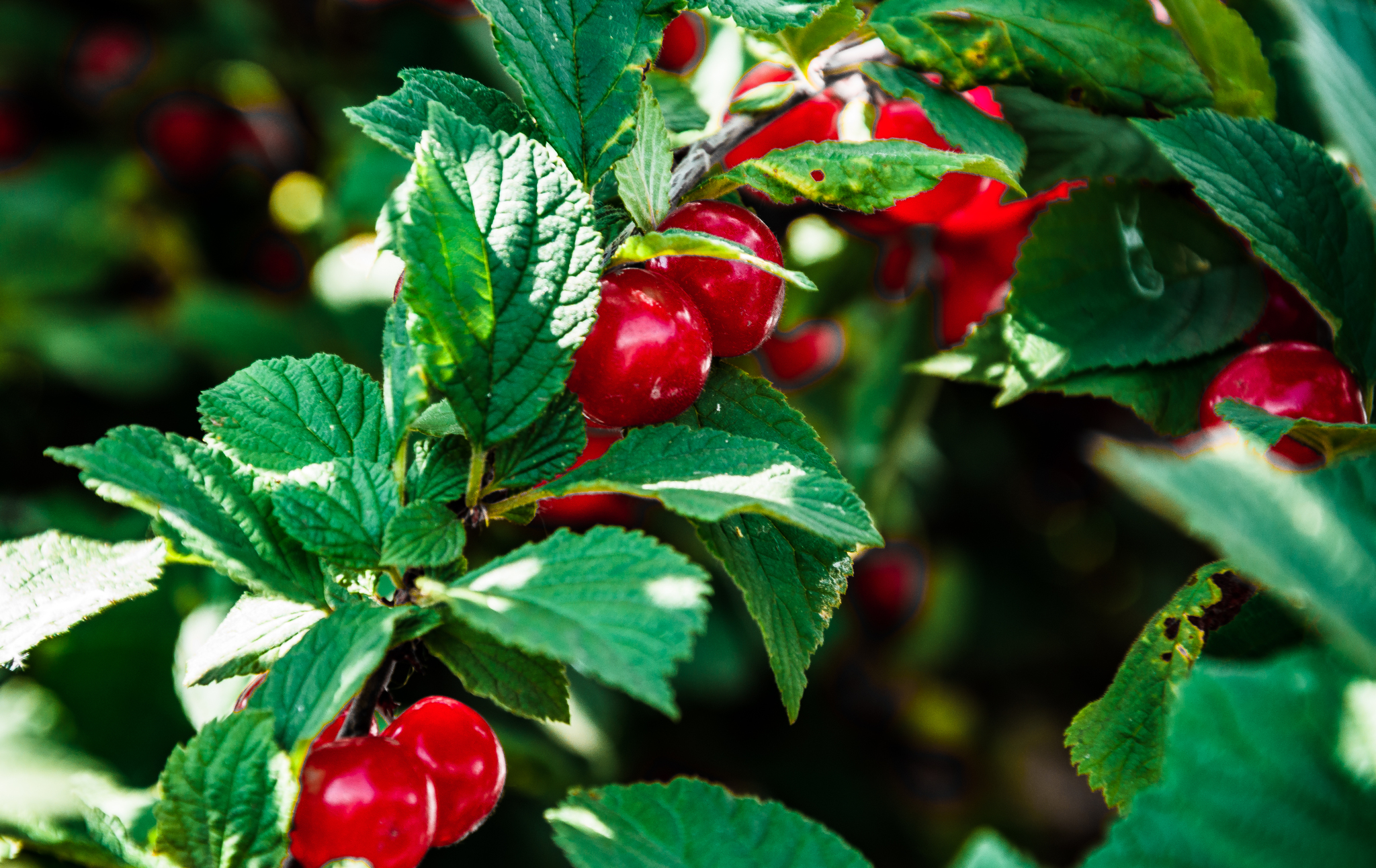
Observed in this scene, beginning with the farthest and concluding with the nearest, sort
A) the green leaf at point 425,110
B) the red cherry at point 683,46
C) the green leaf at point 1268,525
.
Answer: the red cherry at point 683,46
the green leaf at point 425,110
the green leaf at point 1268,525

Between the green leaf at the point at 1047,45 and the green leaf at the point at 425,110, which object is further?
the green leaf at the point at 1047,45

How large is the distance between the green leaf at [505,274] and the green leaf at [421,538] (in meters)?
0.05

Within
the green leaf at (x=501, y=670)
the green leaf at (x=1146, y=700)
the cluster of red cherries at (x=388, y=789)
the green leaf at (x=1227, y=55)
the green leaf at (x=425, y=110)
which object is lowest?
the green leaf at (x=1146, y=700)

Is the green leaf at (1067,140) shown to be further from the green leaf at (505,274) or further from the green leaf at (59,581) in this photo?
the green leaf at (59,581)

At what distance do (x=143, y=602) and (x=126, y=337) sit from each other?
31.4 inches

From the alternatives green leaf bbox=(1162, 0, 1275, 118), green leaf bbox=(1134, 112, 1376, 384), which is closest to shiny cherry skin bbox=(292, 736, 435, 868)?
green leaf bbox=(1134, 112, 1376, 384)

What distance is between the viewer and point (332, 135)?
1.76 m

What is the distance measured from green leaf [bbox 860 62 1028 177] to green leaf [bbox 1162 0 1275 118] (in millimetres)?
169

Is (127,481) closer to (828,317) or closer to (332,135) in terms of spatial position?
(828,317)

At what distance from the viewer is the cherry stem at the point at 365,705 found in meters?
0.61

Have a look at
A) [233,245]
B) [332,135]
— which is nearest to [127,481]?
[332,135]

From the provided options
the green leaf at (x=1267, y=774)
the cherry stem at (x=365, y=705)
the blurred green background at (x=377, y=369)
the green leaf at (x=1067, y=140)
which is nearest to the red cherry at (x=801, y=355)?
the blurred green background at (x=377, y=369)

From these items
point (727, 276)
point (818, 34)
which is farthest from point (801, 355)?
point (727, 276)

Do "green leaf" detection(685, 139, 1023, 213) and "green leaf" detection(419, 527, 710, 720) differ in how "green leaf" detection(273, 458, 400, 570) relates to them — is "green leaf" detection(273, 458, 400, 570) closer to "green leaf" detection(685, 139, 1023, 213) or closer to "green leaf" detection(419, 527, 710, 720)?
"green leaf" detection(419, 527, 710, 720)
